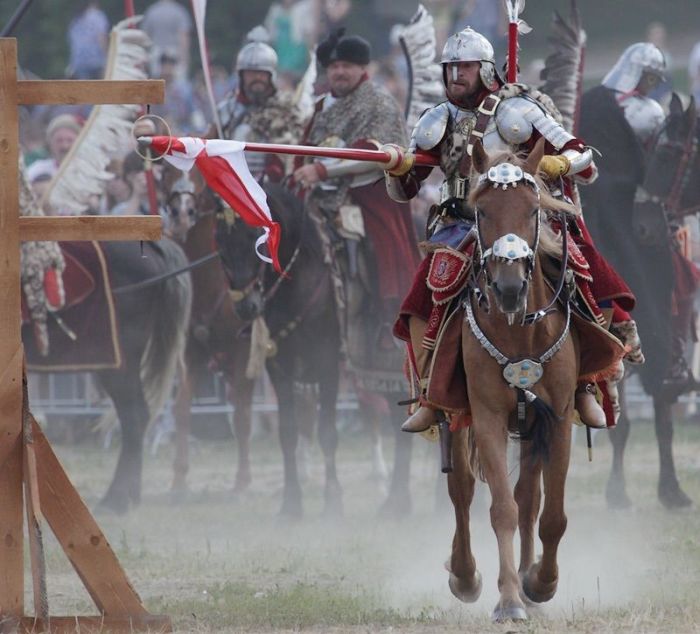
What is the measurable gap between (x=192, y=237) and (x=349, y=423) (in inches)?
118

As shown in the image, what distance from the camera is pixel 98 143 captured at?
49.3 feet

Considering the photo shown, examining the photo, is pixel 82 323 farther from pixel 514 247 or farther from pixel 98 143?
pixel 514 247

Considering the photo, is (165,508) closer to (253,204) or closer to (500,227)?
(253,204)

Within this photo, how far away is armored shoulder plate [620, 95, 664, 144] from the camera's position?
14625 mm

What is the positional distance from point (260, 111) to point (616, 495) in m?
3.87

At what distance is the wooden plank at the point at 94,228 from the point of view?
8.26 meters

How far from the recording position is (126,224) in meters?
8.30

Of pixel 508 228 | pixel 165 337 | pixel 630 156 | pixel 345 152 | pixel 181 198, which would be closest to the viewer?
pixel 508 228

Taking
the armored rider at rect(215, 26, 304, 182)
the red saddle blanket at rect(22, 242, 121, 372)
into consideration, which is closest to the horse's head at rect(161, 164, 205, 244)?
the armored rider at rect(215, 26, 304, 182)

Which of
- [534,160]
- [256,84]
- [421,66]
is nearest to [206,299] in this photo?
[256,84]

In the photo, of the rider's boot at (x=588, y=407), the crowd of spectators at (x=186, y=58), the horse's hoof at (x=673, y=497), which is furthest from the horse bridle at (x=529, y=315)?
the crowd of spectators at (x=186, y=58)

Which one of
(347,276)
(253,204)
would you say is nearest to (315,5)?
(347,276)

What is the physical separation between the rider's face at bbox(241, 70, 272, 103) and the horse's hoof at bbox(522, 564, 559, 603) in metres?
6.97

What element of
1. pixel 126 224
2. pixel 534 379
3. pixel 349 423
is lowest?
pixel 349 423
